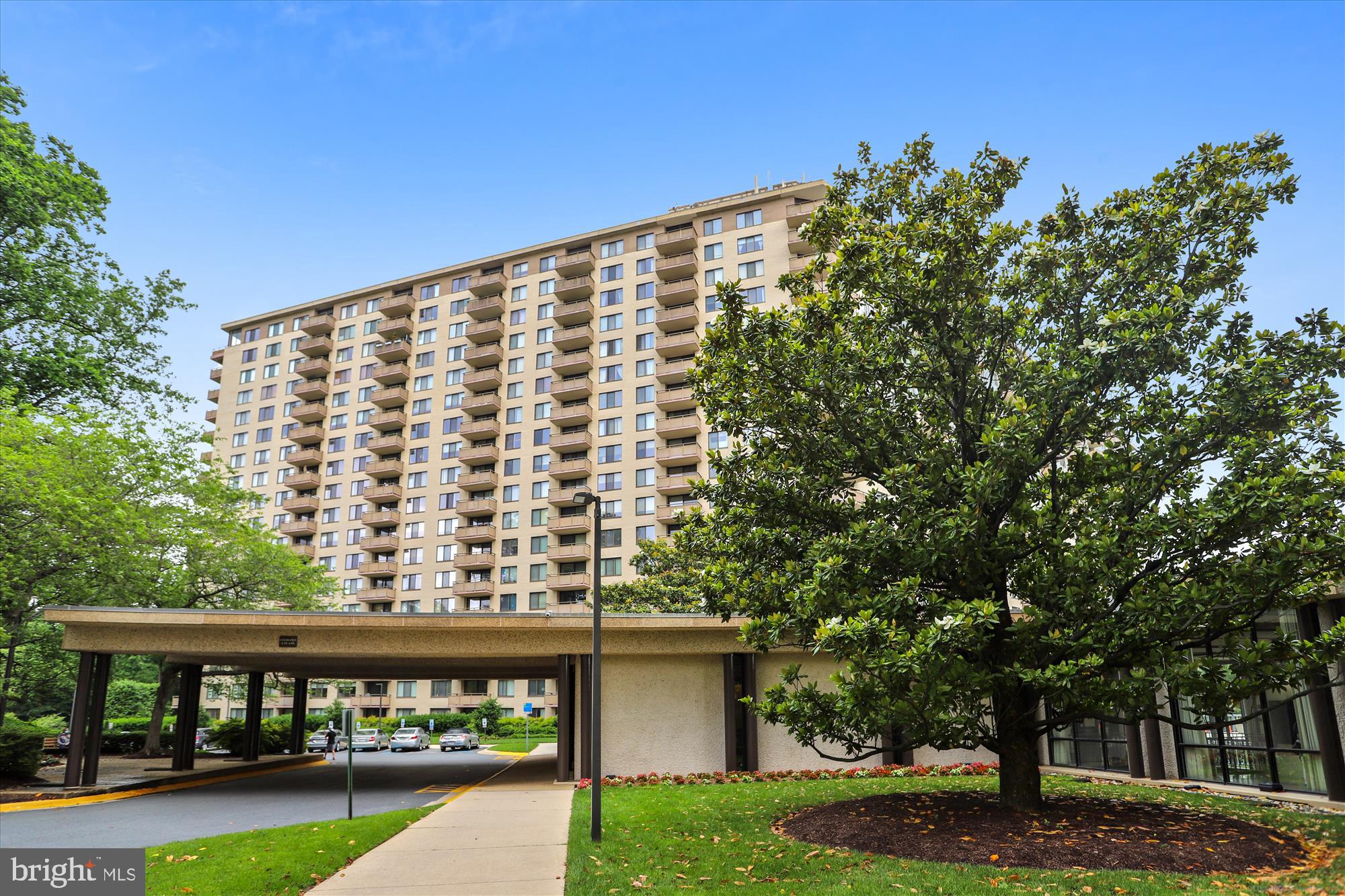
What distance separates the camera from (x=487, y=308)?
259 feet

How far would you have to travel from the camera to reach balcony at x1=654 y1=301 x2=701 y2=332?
71062 mm

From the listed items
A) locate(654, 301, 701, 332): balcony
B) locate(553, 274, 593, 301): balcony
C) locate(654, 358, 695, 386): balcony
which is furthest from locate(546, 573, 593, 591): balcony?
locate(553, 274, 593, 301): balcony

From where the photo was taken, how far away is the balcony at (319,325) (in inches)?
3452

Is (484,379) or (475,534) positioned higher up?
(484,379)

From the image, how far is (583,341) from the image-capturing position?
75.2m

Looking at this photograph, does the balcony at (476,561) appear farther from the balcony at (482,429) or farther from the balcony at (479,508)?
the balcony at (482,429)

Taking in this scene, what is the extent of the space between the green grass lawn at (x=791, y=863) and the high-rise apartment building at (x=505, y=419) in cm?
5107

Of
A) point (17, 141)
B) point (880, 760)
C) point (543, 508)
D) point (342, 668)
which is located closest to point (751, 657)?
point (880, 760)

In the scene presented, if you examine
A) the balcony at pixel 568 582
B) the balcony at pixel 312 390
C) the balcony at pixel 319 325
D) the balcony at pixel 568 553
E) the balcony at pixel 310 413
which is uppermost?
the balcony at pixel 319 325

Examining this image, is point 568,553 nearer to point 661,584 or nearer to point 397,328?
point 661,584

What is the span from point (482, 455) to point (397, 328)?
17.2 metres

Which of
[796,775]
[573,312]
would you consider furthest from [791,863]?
[573,312]

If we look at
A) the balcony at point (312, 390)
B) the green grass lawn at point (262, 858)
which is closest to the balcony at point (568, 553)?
the balcony at point (312, 390)

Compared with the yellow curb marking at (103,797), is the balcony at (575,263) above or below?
above
